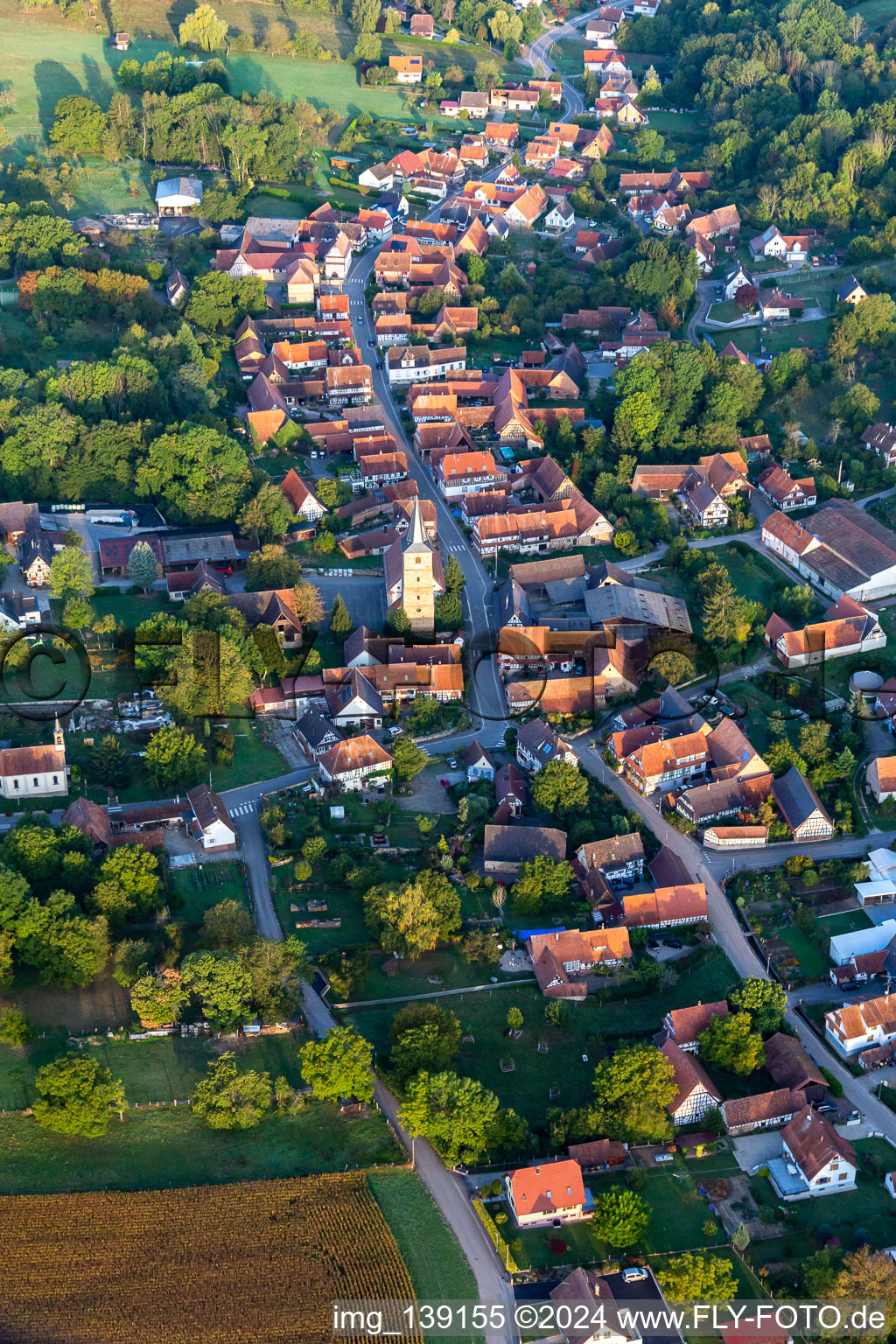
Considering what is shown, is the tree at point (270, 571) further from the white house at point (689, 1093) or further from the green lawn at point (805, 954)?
the white house at point (689, 1093)

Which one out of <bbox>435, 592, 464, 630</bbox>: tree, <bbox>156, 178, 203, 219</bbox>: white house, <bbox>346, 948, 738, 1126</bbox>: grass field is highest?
<bbox>156, 178, 203, 219</bbox>: white house

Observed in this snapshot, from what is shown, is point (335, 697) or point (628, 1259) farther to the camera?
point (335, 697)

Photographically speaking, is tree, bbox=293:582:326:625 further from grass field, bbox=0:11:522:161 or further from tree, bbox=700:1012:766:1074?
grass field, bbox=0:11:522:161

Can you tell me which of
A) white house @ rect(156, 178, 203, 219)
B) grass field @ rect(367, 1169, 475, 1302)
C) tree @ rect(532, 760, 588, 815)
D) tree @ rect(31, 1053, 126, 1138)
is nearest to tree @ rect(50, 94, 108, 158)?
white house @ rect(156, 178, 203, 219)

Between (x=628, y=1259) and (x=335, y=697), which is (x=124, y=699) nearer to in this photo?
(x=335, y=697)

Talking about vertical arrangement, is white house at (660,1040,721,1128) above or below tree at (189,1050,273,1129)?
below

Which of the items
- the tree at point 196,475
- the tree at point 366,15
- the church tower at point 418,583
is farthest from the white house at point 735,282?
the tree at point 366,15

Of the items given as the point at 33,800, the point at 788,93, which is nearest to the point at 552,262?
the point at 788,93
